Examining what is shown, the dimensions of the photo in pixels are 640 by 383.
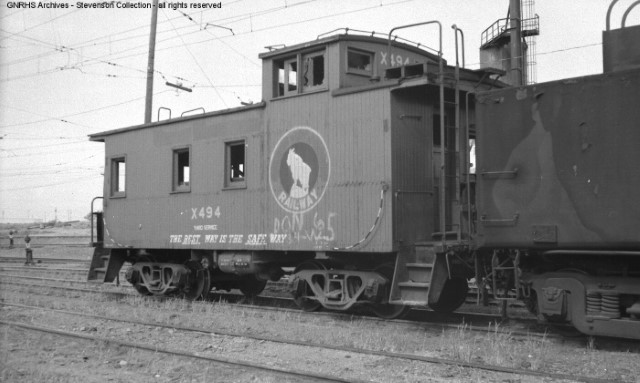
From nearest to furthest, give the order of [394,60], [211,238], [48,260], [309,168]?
[309,168] → [394,60] → [211,238] → [48,260]

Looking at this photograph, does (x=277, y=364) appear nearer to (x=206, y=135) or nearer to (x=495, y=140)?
(x=495, y=140)

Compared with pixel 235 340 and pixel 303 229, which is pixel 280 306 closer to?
pixel 303 229

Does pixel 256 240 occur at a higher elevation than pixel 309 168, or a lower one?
lower

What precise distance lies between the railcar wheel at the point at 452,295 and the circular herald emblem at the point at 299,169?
2633 millimetres

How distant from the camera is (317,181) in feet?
34.1

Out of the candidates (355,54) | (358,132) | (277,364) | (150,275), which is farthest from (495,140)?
(150,275)

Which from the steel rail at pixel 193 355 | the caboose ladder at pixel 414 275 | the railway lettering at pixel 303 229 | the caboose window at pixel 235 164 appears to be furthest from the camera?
the caboose window at pixel 235 164

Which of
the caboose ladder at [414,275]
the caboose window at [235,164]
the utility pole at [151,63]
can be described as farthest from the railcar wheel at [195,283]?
the utility pole at [151,63]

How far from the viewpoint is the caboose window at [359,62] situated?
34.6 feet

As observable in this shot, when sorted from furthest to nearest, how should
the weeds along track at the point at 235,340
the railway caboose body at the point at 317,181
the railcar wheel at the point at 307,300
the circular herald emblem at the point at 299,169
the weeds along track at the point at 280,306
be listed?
the railcar wheel at the point at 307,300, the circular herald emblem at the point at 299,169, the railway caboose body at the point at 317,181, the weeds along track at the point at 280,306, the weeds along track at the point at 235,340

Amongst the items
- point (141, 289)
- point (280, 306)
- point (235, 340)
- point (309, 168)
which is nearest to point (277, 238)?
point (309, 168)

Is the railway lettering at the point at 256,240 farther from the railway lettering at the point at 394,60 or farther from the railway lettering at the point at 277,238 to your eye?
the railway lettering at the point at 394,60

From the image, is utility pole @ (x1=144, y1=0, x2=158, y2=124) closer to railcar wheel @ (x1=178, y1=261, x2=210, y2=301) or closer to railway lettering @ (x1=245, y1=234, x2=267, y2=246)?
railcar wheel @ (x1=178, y1=261, x2=210, y2=301)

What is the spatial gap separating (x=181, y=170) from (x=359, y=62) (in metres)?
5.01
